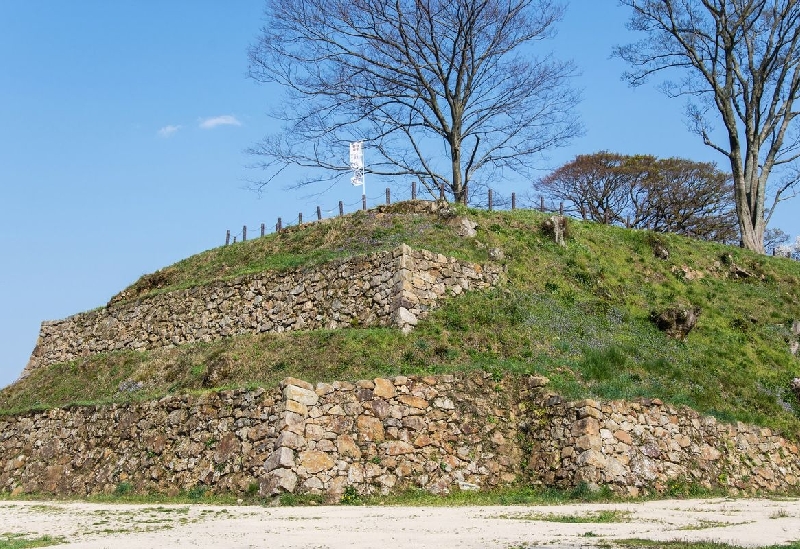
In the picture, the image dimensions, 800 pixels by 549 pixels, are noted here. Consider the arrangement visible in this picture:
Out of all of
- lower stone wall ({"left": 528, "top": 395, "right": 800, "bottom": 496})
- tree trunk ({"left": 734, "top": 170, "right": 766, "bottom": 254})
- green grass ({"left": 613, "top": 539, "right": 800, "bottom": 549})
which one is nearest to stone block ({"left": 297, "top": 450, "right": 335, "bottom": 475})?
lower stone wall ({"left": 528, "top": 395, "right": 800, "bottom": 496})

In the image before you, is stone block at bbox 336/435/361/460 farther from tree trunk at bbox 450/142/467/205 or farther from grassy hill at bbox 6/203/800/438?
tree trunk at bbox 450/142/467/205

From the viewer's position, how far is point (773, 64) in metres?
36.5

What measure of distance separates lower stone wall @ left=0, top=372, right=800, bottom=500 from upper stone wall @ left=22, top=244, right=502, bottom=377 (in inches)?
157

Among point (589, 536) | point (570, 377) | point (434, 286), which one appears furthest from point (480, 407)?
point (589, 536)

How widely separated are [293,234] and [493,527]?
2049 cm

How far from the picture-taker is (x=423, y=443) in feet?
62.3

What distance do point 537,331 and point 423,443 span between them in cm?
585

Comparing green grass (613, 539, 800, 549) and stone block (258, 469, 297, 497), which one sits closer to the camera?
green grass (613, 539, 800, 549)

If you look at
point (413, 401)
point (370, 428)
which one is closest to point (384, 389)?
point (413, 401)

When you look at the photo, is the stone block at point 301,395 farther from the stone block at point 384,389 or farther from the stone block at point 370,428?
the stone block at point 384,389

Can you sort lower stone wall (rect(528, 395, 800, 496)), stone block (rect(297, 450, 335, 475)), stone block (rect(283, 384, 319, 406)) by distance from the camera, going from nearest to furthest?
stone block (rect(297, 450, 335, 475))
lower stone wall (rect(528, 395, 800, 496))
stone block (rect(283, 384, 319, 406))

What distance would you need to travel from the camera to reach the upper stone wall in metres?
23.9

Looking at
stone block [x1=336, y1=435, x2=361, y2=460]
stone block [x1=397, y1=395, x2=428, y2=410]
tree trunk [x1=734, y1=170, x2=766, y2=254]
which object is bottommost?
stone block [x1=336, y1=435, x2=361, y2=460]

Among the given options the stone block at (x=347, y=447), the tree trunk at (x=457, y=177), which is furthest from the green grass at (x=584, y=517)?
the tree trunk at (x=457, y=177)
